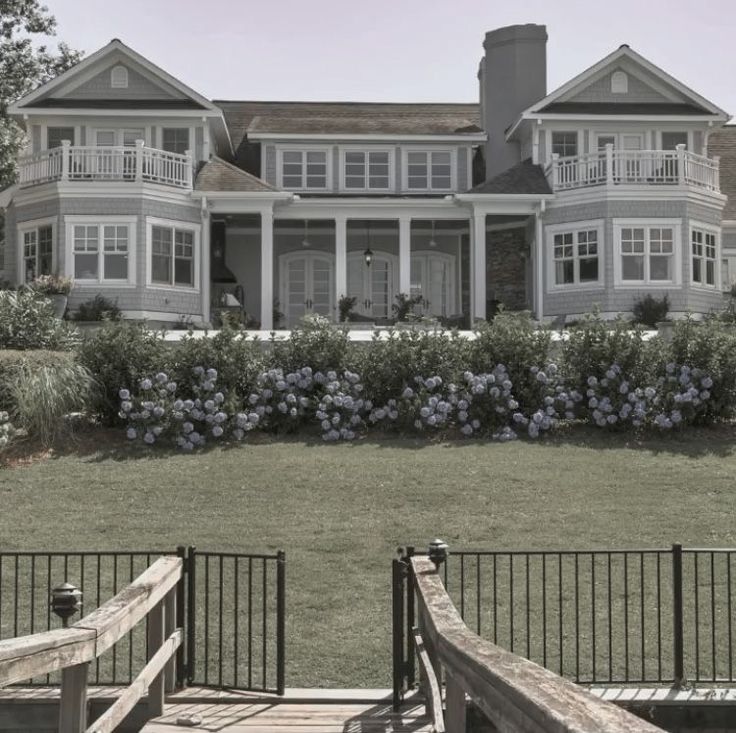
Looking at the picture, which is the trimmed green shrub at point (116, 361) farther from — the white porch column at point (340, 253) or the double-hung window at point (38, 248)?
the double-hung window at point (38, 248)

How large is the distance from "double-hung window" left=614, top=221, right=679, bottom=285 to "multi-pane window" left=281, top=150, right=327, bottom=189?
908 centimetres

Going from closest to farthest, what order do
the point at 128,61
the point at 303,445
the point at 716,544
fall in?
the point at 716,544 → the point at 303,445 → the point at 128,61

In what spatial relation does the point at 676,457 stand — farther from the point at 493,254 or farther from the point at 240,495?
the point at 493,254

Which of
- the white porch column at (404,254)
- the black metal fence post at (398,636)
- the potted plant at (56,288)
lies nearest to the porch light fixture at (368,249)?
the white porch column at (404,254)

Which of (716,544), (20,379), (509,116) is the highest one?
(509,116)

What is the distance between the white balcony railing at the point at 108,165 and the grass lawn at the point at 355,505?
1186cm

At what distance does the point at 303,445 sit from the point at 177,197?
1247 cm

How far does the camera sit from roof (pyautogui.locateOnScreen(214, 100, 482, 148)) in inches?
1160

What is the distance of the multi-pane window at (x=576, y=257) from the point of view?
84.7 feet

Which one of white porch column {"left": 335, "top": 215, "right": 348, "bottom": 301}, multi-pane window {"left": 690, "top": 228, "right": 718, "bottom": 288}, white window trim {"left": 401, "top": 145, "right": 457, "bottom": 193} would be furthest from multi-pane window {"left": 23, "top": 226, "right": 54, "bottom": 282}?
multi-pane window {"left": 690, "top": 228, "right": 718, "bottom": 288}

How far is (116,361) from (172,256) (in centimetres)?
1017

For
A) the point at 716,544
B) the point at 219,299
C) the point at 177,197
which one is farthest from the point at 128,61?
the point at 716,544

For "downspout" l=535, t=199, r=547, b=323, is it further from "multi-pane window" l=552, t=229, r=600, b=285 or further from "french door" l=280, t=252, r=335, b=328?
"french door" l=280, t=252, r=335, b=328

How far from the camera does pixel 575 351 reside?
55.4 feet
